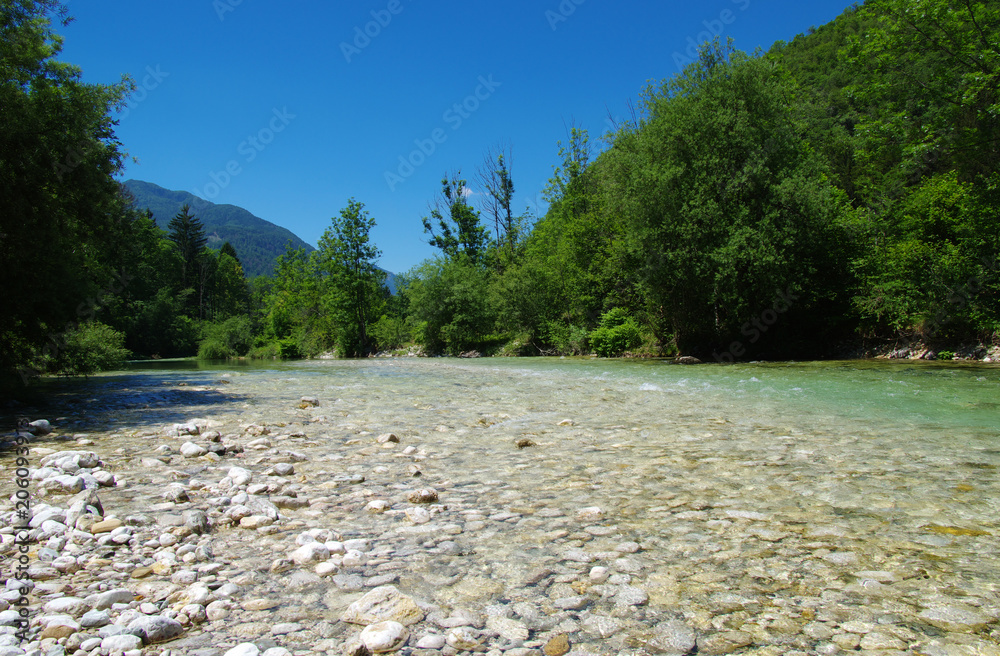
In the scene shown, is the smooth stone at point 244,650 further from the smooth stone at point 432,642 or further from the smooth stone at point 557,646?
the smooth stone at point 557,646

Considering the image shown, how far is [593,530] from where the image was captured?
3312 mm

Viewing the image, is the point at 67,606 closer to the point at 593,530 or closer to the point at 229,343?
the point at 593,530

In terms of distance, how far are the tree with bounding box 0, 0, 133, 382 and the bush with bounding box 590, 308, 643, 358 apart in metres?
22.4

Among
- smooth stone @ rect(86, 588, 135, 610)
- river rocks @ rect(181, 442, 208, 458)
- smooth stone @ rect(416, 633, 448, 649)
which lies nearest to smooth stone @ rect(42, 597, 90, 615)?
smooth stone @ rect(86, 588, 135, 610)

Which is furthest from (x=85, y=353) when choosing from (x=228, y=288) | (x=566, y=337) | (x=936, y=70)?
(x=228, y=288)

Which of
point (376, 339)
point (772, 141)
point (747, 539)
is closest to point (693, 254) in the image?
point (772, 141)

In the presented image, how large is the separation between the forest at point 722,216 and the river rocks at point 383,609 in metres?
11.1

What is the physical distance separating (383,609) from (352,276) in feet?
172

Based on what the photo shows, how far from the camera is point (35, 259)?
966cm

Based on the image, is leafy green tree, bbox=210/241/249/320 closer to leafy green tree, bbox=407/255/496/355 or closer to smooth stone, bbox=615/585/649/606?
leafy green tree, bbox=407/255/496/355

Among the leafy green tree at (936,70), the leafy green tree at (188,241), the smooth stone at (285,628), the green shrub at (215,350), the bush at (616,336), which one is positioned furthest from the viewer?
the leafy green tree at (188,241)

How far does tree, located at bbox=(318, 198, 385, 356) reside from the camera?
170 ft
